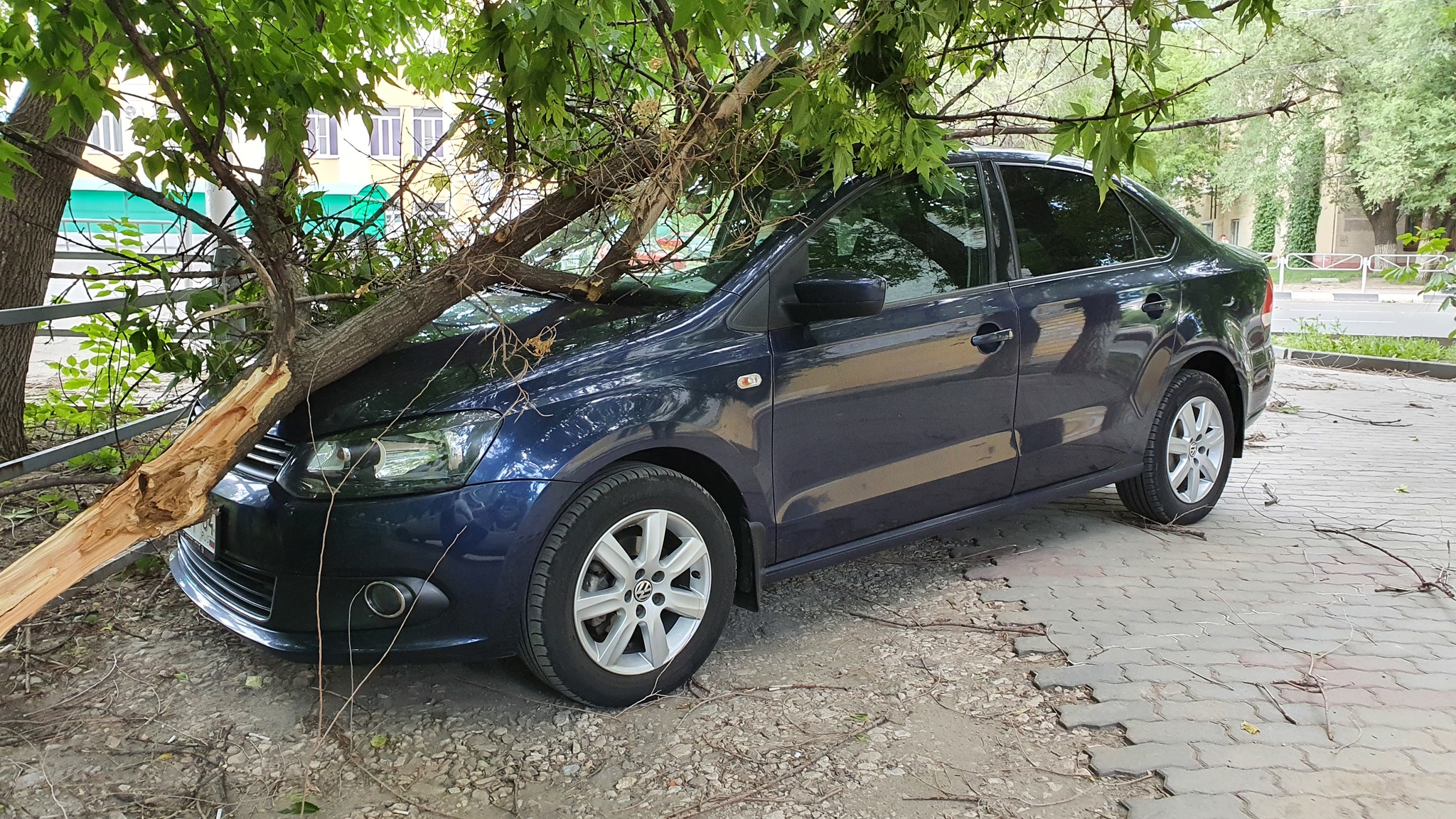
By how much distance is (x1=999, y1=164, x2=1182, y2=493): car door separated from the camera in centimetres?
415

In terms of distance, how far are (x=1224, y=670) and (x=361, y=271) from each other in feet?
11.1

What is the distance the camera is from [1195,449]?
4973mm

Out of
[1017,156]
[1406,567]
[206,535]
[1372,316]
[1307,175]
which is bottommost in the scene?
[1372,316]

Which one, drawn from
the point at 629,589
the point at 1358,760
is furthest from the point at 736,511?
the point at 1358,760

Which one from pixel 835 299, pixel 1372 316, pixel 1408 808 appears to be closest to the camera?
pixel 1408 808

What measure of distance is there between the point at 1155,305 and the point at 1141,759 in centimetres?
229

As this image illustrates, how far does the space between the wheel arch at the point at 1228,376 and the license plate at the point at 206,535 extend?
13.0 feet

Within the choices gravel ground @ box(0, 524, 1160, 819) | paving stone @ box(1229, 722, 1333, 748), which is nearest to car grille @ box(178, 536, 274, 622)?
gravel ground @ box(0, 524, 1160, 819)

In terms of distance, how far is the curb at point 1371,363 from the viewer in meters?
10.8

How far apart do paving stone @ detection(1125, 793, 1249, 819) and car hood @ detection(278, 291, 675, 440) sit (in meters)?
1.92

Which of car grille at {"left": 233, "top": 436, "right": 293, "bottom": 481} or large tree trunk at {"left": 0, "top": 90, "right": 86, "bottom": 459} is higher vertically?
large tree trunk at {"left": 0, "top": 90, "right": 86, "bottom": 459}

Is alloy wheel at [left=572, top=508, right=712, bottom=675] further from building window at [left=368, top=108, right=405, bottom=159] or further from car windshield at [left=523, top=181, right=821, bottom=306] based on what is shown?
building window at [left=368, top=108, right=405, bottom=159]

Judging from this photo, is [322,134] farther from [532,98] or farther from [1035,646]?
[1035,646]

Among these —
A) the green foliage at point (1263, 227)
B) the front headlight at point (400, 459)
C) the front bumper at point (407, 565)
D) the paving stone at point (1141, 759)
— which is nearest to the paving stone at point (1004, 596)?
the paving stone at point (1141, 759)
